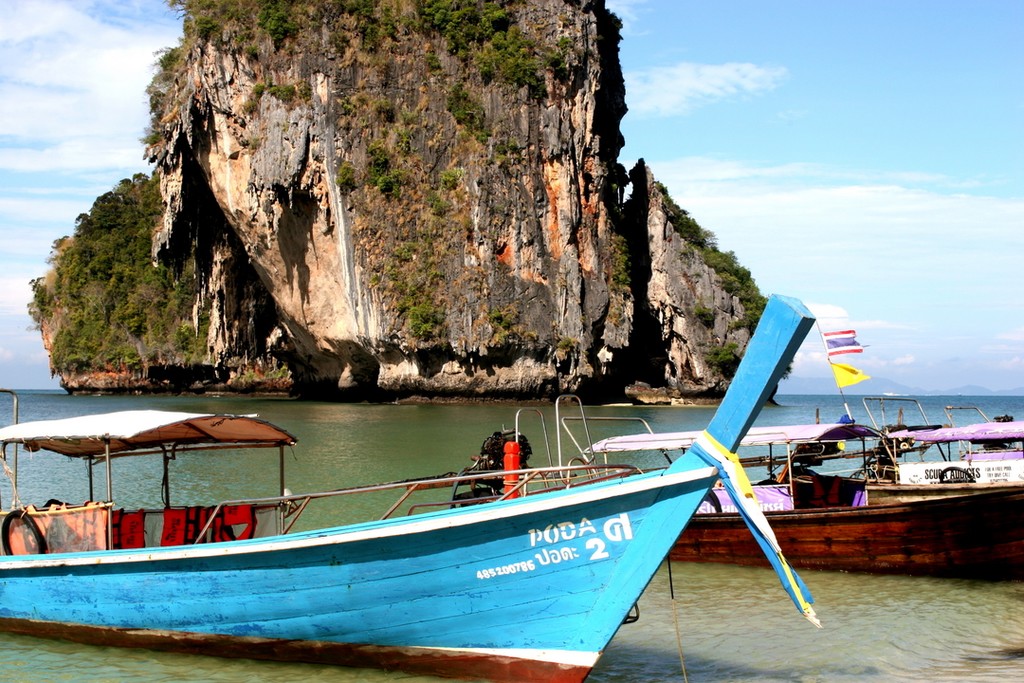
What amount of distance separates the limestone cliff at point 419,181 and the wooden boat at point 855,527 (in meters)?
32.7

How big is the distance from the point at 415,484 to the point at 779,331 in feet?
10.7

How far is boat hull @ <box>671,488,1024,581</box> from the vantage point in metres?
10.1

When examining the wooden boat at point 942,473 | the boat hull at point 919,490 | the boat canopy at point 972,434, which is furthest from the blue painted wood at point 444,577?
the boat canopy at point 972,434

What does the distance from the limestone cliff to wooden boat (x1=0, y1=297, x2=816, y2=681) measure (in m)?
36.4

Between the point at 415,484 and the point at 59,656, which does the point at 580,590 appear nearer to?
the point at 415,484

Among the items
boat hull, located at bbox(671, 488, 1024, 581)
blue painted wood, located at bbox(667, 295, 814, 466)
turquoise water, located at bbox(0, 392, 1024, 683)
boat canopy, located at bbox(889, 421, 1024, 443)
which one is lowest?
turquoise water, located at bbox(0, 392, 1024, 683)

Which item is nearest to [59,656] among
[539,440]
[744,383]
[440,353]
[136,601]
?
[136,601]

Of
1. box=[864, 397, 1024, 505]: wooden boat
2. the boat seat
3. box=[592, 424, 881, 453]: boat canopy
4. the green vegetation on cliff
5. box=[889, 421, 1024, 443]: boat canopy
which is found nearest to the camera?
the boat seat

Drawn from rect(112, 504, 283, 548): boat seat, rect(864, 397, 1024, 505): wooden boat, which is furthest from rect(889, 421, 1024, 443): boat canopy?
rect(112, 504, 283, 548): boat seat

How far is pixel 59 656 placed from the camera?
8.28 metres

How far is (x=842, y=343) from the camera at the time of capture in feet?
28.7

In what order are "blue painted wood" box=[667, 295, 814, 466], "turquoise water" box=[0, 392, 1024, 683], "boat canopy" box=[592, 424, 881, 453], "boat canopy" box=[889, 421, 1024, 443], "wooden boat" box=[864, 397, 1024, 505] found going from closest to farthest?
1. "blue painted wood" box=[667, 295, 814, 466]
2. "turquoise water" box=[0, 392, 1024, 683]
3. "boat canopy" box=[592, 424, 881, 453]
4. "wooden boat" box=[864, 397, 1024, 505]
5. "boat canopy" box=[889, 421, 1024, 443]

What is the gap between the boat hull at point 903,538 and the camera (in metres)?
10.1

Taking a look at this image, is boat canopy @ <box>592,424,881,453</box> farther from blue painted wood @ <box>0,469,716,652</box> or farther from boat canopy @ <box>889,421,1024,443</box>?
→ blue painted wood @ <box>0,469,716,652</box>
